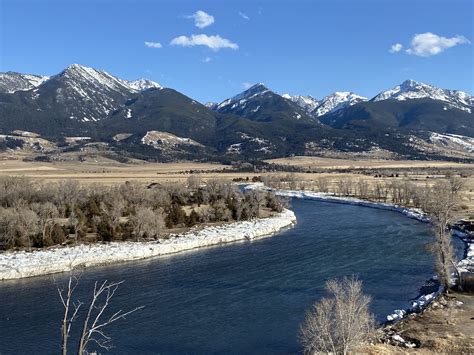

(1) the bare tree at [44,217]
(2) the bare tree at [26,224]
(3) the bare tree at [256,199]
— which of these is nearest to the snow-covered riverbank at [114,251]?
(2) the bare tree at [26,224]

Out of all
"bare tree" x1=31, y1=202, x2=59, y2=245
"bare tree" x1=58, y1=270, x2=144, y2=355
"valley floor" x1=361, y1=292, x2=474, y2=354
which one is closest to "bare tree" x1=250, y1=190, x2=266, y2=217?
"bare tree" x1=31, y1=202, x2=59, y2=245

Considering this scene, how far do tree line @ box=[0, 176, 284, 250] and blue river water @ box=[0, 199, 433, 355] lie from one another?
1125cm

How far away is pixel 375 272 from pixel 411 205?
62013 millimetres

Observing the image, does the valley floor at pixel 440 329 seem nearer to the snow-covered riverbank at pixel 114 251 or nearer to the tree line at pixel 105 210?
the snow-covered riverbank at pixel 114 251

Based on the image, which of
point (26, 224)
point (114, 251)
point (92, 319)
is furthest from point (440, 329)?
point (26, 224)

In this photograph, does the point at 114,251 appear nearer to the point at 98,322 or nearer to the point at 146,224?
the point at 146,224

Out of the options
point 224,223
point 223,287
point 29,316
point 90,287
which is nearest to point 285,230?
point 224,223

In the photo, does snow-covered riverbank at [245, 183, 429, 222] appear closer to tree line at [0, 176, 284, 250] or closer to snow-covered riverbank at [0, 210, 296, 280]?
tree line at [0, 176, 284, 250]

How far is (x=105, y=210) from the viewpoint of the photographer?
80375mm

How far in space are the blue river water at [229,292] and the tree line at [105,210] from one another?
443 inches

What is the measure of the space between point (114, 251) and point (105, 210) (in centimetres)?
1833

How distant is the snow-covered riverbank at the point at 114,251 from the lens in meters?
56.2

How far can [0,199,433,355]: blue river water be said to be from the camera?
37.5 metres

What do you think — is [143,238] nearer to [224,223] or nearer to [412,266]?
[224,223]
